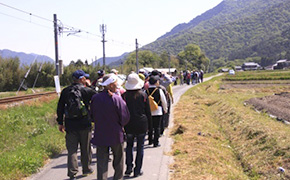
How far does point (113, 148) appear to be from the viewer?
211 inches

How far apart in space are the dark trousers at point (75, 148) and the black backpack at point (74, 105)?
0.36 m

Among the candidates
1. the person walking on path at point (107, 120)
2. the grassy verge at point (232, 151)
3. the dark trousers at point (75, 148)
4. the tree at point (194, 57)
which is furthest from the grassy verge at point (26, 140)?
the tree at point (194, 57)

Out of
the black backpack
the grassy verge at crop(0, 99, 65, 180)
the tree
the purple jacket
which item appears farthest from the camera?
the tree

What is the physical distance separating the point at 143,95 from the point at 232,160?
130 inches

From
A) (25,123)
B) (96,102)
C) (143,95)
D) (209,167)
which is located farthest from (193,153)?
(25,123)

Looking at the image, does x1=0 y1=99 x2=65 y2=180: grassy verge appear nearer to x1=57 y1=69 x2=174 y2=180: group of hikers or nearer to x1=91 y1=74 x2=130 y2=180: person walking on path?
x1=57 y1=69 x2=174 y2=180: group of hikers

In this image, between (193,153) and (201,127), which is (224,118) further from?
(193,153)

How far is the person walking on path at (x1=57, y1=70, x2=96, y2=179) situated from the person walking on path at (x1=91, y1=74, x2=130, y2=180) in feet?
1.94

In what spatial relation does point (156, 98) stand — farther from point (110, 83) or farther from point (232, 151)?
point (110, 83)

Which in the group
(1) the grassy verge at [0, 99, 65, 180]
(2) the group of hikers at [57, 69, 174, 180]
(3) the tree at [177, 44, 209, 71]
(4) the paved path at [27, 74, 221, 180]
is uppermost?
(3) the tree at [177, 44, 209, 71]

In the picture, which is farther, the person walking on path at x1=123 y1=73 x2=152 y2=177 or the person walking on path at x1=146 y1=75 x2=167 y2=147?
the person walking on path at x1=146 y1=75 x2=167 y2=147

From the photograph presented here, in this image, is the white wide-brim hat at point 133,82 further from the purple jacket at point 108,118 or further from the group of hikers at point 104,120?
the purple jacket at point 108,118

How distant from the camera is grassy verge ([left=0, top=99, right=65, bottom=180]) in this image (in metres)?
6.68

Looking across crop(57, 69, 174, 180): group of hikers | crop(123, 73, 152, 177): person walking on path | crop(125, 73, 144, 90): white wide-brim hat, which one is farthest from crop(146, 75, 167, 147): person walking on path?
crop(125, 73, 144, 90): white wide-brim hat
